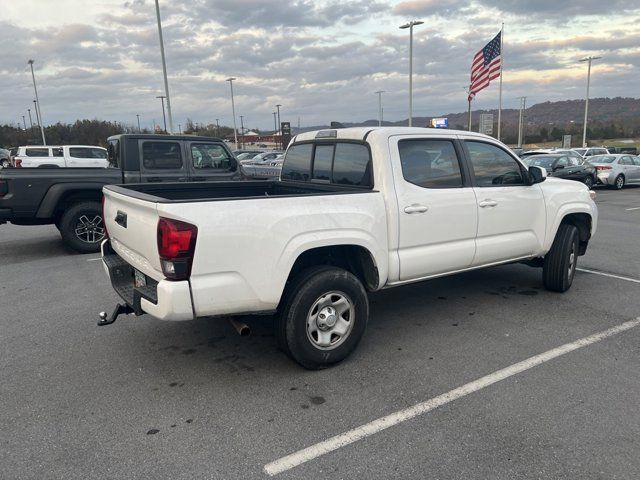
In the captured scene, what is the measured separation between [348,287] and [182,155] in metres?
5.70

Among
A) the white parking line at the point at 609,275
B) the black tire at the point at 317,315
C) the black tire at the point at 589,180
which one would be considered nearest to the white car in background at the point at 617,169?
the black tire at the point at 589,180

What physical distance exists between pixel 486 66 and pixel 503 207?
21125 mm

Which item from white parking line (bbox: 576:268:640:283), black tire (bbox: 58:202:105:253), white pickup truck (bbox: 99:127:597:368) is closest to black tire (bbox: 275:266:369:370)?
white pickup truck (bbox: 99:127:597:368)

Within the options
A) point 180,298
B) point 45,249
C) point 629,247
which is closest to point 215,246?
point 180,298

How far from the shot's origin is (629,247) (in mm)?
8227

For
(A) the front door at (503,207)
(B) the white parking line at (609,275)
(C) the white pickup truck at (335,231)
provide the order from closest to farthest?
1. (C) the white pickup truck at (335,231)
2. (A) the front door at (503,207)
3. (B) the white parking line at (609,275)

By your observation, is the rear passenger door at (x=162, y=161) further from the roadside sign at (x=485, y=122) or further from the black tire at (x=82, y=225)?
the roadside sign at (x=485, y=122)

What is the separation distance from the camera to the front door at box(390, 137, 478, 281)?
4.08m

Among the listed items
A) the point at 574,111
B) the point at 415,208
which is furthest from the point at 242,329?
the point at 574,111

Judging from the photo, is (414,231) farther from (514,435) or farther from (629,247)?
(629,247)

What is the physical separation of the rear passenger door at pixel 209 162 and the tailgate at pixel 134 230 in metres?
4.28

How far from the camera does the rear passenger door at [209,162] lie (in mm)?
8516

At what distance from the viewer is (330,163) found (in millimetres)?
4629

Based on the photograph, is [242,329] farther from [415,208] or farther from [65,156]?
[65,156]
